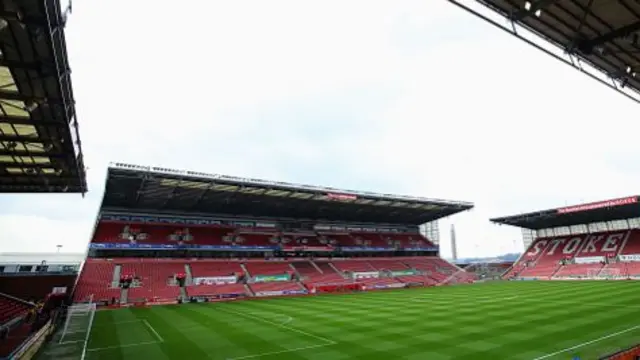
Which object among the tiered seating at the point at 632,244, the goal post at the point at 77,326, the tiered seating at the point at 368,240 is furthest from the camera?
the tiered seating at the point at 368,240

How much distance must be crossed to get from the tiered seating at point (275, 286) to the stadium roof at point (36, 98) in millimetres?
30321

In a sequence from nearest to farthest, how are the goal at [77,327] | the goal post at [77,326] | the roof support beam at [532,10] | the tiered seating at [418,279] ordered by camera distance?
1. the roof support beam at [532,10]
2. the goal at [77,327]
3. the goal post at [77,326]
4. the tiered seating at [418,279]

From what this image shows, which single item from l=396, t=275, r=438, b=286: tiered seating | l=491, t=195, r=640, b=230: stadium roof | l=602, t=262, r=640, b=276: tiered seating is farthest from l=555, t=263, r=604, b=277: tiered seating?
l=396, t=275, r=438, b=286: tiered seating

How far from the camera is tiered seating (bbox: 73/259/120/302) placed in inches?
1389

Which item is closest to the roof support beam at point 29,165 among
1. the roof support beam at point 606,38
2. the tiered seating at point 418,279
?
the roof support beam at point 606,38

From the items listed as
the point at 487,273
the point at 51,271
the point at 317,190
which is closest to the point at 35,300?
the point at 51,271

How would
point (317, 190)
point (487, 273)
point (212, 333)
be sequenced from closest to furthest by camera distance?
point (212, 333) → point (317, 190) → point (487, 273)

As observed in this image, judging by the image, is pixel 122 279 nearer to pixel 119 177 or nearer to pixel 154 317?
pixel 119 177

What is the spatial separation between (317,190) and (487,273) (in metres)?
45.0

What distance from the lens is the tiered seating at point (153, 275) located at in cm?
3831

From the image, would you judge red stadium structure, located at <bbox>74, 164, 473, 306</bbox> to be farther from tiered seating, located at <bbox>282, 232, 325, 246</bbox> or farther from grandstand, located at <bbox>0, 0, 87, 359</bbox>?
grandstand, located at <bbox>0, 0, 87, 359</bbox>

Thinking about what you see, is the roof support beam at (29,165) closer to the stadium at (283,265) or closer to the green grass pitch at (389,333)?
the stadium at (283,265)

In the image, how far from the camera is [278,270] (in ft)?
167

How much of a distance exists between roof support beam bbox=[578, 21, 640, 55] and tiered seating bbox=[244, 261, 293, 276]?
151ft
